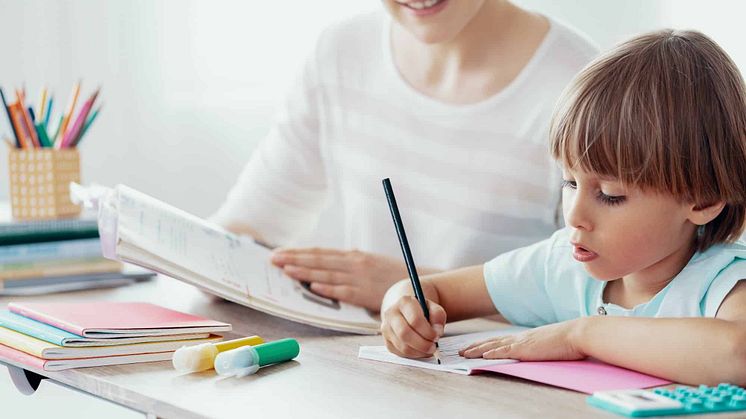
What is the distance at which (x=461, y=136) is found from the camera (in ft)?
5.31

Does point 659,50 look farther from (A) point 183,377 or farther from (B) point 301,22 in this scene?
(B) point 301,22

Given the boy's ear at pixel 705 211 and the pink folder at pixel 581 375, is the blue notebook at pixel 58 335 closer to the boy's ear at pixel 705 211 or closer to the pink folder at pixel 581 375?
the pink folder at pixel 581 375

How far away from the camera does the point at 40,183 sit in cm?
164

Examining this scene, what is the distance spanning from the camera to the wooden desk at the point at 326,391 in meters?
0.84

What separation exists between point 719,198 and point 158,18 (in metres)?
2.30

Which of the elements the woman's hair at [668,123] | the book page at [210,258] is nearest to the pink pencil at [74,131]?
the book page at [210,258]

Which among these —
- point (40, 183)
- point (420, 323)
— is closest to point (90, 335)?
point (420, 323)

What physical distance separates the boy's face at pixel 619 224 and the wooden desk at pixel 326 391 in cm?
17

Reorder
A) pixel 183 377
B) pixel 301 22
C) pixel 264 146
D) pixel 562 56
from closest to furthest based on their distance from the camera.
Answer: pixel 183 377 < pixel 562 56 < pixel 264 146 < pixel 301 22

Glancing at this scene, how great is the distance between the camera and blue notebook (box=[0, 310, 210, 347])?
3.36 feet

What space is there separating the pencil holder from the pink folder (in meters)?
0.93

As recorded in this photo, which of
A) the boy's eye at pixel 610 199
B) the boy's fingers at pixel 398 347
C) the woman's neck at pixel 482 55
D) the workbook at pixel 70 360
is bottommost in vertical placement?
the workbook at pixel 70 360

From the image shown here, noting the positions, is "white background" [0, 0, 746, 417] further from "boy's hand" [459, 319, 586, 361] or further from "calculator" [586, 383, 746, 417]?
"calculator" [586, 383, 746, 417]

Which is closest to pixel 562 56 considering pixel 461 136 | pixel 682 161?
pixel 461 136
